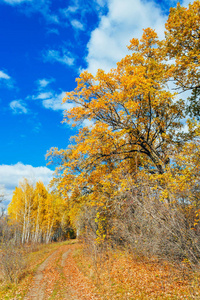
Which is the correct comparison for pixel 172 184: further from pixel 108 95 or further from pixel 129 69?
pixel 129 69

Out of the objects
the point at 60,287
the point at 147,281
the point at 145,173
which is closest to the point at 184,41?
the point at 145,173

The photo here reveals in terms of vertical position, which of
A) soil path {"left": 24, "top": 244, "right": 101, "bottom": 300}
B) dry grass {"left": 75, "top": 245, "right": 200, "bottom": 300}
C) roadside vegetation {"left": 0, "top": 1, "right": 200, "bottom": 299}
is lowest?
soil path {"left": 24, "top": 244, "right": 101, "bottom": 300}

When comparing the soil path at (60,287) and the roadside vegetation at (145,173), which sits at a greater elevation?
the roadside vegetation at (145,173)

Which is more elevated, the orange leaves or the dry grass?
the orange leaves

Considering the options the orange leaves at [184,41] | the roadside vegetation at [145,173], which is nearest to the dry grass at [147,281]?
the roadside vegetation at [145,173]

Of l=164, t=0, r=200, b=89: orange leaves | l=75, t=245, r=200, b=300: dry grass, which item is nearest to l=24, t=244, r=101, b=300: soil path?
l=75, t=245, r=200, b=300: dry grass

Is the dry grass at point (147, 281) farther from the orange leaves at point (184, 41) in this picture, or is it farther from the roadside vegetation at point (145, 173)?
the orange leaves at point (184, 41)

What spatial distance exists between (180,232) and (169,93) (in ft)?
20.6

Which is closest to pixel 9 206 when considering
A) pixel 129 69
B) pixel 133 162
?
pixel 133 162

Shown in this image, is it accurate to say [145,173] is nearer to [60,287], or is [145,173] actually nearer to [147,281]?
→ [147,281]

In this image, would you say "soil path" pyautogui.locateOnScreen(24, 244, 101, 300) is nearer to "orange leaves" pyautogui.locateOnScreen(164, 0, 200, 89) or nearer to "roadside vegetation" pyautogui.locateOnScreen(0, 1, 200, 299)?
"roadside vegetation" pyautogui.locateOnScreen(0, 1, 200, 299)

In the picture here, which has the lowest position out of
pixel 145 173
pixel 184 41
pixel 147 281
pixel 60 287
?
pixel 60 287

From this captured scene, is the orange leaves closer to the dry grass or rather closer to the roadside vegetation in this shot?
the roadside vegetation

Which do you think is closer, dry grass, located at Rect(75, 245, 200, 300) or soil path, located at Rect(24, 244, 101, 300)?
dry grass, located at Rect(75, 245, 200, 300)
